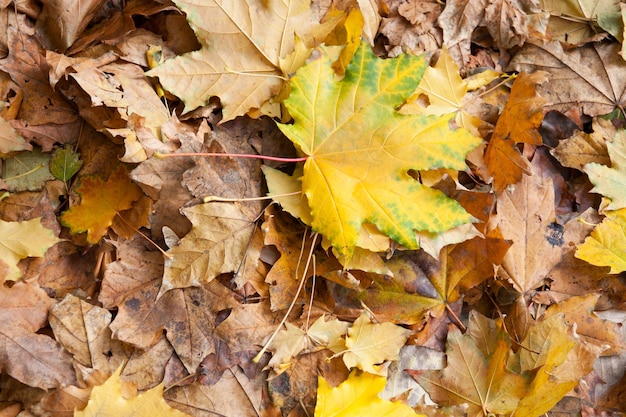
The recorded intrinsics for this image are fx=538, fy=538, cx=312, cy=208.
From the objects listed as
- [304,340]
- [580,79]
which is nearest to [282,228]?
[304,340]

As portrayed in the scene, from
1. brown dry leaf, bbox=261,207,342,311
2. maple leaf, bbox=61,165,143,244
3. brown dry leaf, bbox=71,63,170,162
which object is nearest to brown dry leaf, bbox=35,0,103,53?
brown dry leaf, bbox=71,63,170,162

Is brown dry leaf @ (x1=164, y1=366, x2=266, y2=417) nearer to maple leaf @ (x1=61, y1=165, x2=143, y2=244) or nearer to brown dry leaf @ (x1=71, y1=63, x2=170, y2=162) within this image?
maple leaf @ (x1=61, y1=165, x2=143, y2=244)

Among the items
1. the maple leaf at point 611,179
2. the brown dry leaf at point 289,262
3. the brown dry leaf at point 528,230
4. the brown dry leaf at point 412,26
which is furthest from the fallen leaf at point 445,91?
the brown dry leaf at point 289,262

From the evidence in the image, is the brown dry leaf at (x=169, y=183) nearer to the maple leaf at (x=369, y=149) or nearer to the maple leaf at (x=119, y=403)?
the maple leaf at (x=369, y=149)

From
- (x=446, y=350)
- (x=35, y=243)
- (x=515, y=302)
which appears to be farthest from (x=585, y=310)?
(x=35, y=243)

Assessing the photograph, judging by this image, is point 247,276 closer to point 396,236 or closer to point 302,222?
point 302,222

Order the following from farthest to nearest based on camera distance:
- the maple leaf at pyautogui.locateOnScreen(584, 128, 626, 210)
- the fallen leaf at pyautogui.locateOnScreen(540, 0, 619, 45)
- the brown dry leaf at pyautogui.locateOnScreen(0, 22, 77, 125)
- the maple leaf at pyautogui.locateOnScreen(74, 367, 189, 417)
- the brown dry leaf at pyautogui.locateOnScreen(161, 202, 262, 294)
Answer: the fallen leaf at pyautogui.locateOnScreen(540, 0, 619, 45)
the maple leaf at pyautogui.locateOnScreen(584, 128, 626, 210)
the brown dry leaf at pyautogui.locateOnScreen(0, 22, 77, 125)
the brown dry leaf at pyautogui.locateOnScreen(161, 202, 262, 294)
the maple leaf at pyautogui.locateOnScreen(74, 367, 189, 417)
